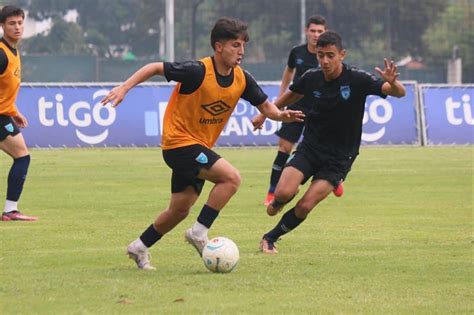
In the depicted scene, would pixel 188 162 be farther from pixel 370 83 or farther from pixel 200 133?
pixel 370 83

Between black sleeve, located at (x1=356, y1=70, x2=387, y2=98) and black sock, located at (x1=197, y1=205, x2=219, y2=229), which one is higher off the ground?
black sleeve, located at (x1=356, y1=70, x2=387, y2=98)

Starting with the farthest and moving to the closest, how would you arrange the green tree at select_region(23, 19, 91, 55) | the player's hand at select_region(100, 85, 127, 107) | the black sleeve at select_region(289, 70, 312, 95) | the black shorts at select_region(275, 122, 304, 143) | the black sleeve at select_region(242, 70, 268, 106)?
the green tree at select_region(23, 19, 91, 55), the black shorts at select_region(275, 122, 304, 143), the black sleeve at select_region(289, 70, 312, 95), the black sleeve at select_region(242, 70, 268, 106), the player's hand at select_region(100, 85, 127, 107)

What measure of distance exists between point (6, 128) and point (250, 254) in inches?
156

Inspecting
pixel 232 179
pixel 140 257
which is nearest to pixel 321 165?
pixel 232 179

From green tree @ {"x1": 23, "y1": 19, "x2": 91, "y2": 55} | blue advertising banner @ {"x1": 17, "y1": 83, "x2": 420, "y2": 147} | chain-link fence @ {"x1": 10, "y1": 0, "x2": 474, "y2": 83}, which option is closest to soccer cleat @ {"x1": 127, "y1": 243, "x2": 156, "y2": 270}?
blue advertising banner @ {"x1": 17, "y1": 83, "x2": 420, "y2": 147}

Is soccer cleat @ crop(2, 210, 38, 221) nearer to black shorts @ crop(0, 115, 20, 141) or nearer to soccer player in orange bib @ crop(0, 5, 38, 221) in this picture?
soccer player in orange bib @ crop(0, 5, 38, 221)

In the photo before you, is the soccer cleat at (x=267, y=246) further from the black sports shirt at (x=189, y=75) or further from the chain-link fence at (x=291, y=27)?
the chain-link fence at (x=291, y=27)

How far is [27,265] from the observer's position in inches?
365

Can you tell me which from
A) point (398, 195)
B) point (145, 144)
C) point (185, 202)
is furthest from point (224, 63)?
point (145, 144)

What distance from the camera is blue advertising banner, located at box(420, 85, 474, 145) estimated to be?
27.1 metres

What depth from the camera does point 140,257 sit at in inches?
361

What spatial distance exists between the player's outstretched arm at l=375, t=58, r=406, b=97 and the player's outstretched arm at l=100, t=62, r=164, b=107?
1.82m

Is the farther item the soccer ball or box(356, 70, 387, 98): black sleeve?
box(356, 70, 387, 98): black sleeve

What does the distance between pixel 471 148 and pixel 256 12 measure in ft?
57.1
